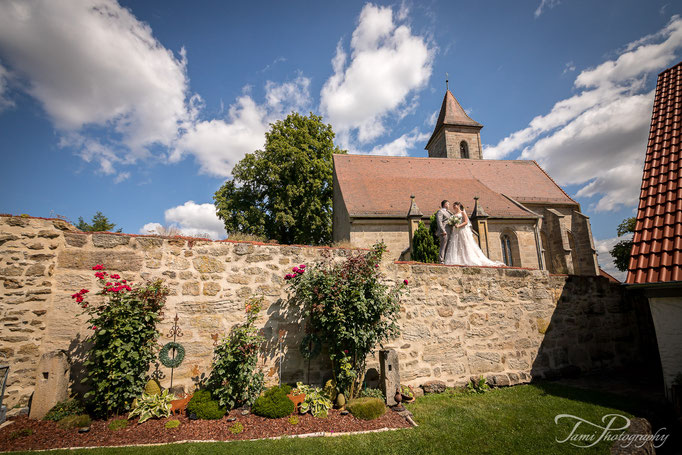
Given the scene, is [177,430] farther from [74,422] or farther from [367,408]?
[367,408]

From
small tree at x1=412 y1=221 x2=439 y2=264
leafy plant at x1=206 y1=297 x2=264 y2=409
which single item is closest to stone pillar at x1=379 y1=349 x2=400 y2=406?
leafy plant at x1=206 y1=297 x2=264 y2=409

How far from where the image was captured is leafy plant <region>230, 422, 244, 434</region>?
12.8 ft

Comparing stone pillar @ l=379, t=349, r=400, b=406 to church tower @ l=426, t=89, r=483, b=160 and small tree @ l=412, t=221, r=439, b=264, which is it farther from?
church tower @ l=426, t=89, r=483, b=160

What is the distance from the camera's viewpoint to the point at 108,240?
15.5ft

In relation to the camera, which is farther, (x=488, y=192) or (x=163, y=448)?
(x=488, y=192)

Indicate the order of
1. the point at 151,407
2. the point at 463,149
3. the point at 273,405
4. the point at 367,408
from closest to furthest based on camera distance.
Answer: the point at 151,407
the point at 273,405
the point at 367,408
the point at 463,149

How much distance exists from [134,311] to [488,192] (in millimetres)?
18621

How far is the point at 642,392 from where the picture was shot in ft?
17.3

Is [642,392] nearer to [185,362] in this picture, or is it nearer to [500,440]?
[500,440]

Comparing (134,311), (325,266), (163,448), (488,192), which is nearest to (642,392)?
(325,266)

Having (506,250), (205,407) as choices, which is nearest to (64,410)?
(205,407)

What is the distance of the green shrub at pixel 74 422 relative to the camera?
147 inches

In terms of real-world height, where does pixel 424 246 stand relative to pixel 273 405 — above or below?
above

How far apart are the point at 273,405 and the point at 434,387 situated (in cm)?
315
